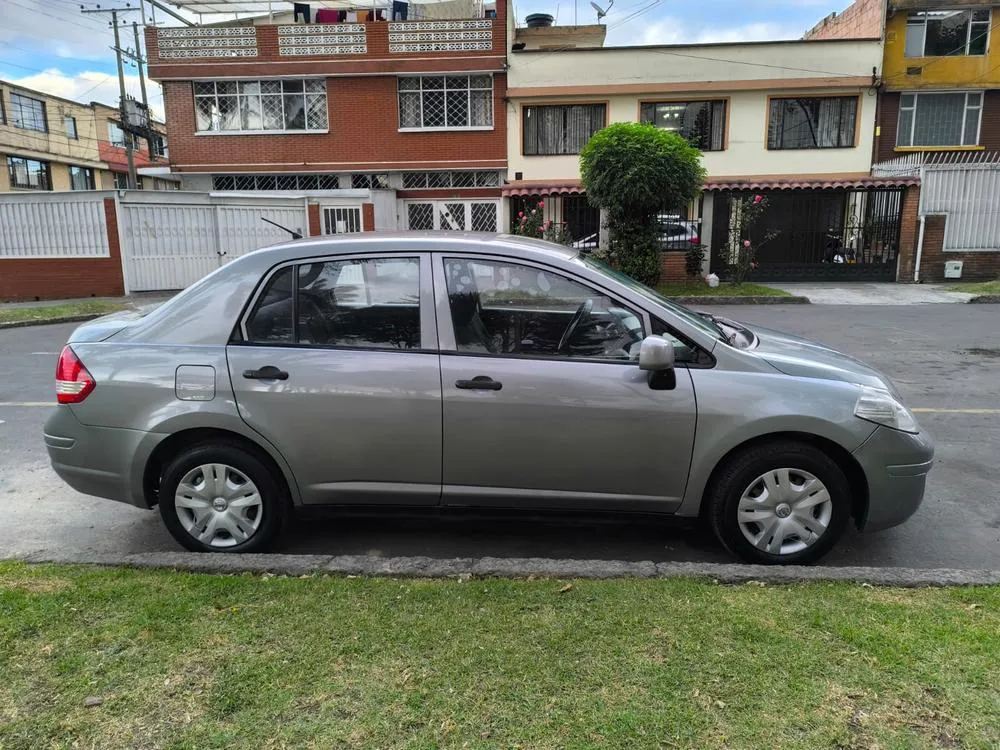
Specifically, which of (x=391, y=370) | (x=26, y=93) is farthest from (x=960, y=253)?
(x=26, y=93)

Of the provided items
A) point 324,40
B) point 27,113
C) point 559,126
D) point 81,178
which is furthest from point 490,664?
point 81,178

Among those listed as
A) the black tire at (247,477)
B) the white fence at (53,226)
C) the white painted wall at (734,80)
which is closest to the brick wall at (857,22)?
the white painted wall at (734,80)

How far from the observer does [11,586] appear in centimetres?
334

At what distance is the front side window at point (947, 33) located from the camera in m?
23.6

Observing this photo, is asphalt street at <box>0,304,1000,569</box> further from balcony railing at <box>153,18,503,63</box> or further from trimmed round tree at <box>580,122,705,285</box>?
balcony railing at <box>153,18,503,63</box>

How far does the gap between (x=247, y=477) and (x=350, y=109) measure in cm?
2363

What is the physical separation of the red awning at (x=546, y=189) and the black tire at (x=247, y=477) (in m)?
18.5

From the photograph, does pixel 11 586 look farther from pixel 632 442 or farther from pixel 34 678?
pixel 632 442

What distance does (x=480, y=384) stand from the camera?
366 centimetres

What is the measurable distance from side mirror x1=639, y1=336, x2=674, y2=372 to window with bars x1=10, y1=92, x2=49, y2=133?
1929 inches

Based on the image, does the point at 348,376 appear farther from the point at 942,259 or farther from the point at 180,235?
the point at 942,259

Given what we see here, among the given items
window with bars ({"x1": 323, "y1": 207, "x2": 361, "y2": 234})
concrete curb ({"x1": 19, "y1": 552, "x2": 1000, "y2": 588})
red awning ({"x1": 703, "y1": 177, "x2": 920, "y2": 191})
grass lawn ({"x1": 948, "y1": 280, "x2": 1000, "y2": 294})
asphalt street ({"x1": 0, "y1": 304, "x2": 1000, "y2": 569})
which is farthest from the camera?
window with bars ({"x1": 323, "y1": 207, "x2": 361, "y2": 234})

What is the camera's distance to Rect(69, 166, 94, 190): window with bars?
47531 millimetres

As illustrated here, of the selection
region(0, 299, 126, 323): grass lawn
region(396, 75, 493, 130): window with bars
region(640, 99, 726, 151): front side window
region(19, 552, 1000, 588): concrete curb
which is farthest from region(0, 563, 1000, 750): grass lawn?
region(396, 75, 493, 130): window with bars
